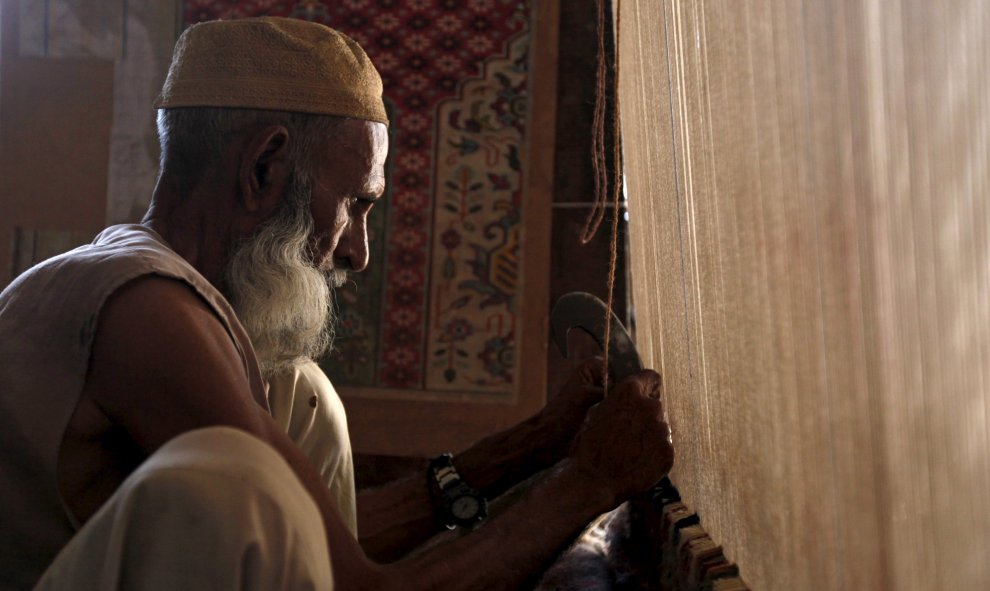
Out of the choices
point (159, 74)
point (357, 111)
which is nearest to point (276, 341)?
point (357, 111)

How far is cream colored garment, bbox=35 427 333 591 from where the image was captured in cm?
60

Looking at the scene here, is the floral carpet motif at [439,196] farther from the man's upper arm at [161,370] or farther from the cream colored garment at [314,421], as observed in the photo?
the man's upper arm at [161,370]

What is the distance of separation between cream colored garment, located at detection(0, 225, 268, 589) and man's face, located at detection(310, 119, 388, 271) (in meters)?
0.39

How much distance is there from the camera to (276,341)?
5.74ft

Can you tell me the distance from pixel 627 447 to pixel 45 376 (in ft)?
2.52

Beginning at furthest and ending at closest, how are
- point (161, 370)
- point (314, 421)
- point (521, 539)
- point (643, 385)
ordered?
point (314, 421) → point (643, 385) → point (521, 539) → point (161, 370)

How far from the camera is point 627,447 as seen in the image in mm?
1335

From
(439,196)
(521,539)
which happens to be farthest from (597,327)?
→ (439,196)

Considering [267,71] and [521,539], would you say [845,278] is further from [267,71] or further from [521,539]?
[267,71]

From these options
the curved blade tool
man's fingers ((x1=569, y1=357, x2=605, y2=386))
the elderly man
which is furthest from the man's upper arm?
man's fingers ((x1=569, y1=357, x2=605, y2=386))

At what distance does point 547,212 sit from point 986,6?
2.86 meters

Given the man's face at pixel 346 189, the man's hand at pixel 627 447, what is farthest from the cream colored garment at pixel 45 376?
the man's hand at pixel 627 447

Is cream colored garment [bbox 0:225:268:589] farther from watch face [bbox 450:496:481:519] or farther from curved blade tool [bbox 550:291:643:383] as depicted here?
watch face [bbox 450:496:481:519]

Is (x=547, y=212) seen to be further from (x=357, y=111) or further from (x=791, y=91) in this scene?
(x=791, y=91)
